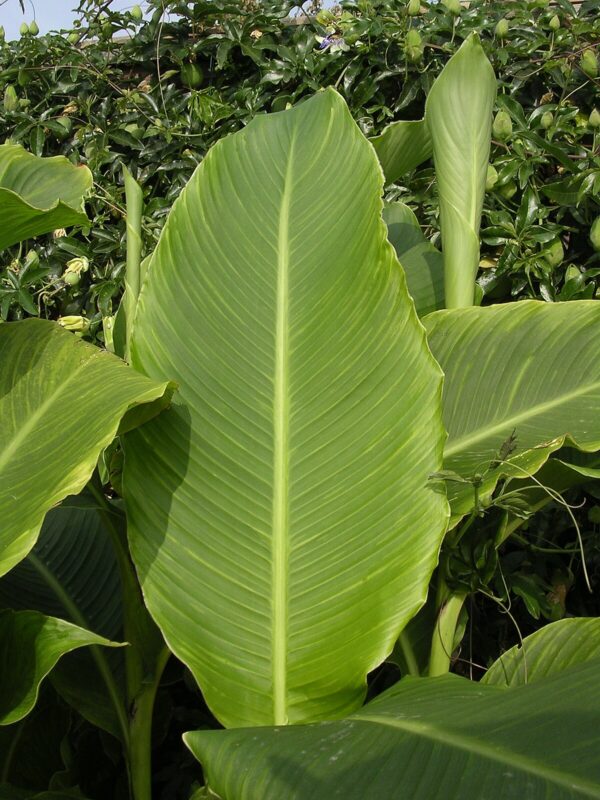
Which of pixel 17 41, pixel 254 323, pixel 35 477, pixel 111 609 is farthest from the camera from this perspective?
pixel 17 41

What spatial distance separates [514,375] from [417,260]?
0.34m

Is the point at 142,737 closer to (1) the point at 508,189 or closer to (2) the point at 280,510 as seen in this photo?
(2) the point at 280,510

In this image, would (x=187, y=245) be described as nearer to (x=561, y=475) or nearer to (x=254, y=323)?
(x=254, y=323)

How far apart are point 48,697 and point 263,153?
839 millimetres

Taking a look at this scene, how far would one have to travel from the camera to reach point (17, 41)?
2.62 metres

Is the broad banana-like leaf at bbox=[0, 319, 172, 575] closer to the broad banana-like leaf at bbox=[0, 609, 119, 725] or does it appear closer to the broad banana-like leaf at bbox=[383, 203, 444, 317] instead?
the broad banana-like leaf at bbox=[0, 609, 119, 725]

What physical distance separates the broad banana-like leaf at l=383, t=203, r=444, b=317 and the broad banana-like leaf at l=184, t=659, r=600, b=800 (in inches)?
26.7

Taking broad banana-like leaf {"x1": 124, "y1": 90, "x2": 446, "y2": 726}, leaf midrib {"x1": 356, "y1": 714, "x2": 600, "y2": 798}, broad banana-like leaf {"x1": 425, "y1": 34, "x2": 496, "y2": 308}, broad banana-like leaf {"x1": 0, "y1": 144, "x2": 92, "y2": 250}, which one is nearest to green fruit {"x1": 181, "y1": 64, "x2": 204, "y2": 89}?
broad banana-like leaf {"x1": 0, "y1": 144, "x2": 92, "y2": 250}

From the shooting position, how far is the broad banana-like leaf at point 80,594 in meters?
1.09

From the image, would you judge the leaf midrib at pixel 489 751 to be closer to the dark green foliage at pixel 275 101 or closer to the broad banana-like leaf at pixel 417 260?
the broad banana-like leaf at pixel 417 260

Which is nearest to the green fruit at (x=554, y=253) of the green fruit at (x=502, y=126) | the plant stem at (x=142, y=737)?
the green fruit at (x=502, y=126)

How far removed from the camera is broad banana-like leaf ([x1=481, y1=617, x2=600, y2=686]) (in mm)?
976

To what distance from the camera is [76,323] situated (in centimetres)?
221

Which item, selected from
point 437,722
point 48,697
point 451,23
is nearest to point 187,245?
point 437,722
